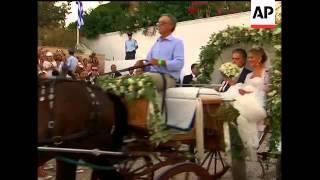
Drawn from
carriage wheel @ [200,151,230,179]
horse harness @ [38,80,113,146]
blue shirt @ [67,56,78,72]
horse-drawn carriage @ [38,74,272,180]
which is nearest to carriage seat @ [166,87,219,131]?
horse-drawn carriage @ [38,74,272,180]

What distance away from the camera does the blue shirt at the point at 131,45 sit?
3.32m

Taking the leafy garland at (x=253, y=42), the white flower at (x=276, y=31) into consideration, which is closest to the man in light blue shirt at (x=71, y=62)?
the leafy garland at (x=253, y=42)

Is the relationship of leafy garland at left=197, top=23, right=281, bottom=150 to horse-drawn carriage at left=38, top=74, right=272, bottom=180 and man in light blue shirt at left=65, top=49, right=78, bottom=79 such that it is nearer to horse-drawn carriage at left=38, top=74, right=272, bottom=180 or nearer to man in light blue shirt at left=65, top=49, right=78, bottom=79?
horse-drawn carriage at left=38, top=74, right=272, bottom=180

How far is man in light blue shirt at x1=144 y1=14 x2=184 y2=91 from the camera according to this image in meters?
3.31

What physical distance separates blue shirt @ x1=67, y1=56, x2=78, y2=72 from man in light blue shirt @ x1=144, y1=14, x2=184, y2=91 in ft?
1.27

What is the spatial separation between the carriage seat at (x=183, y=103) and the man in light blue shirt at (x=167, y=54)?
12 cm

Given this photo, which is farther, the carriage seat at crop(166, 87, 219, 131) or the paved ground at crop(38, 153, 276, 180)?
the paved ground at crop(38, 153, 276, 180)

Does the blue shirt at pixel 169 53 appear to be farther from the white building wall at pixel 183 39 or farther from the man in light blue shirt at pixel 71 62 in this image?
the man in light blue shirt at pixel 71 62

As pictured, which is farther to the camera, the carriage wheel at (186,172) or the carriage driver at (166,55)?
the carriage wheel at (186,172)

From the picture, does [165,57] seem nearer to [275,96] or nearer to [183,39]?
[183,39]

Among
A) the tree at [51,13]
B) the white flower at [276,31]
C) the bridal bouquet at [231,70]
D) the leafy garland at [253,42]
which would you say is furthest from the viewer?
the bridal bouquet at [231,70]

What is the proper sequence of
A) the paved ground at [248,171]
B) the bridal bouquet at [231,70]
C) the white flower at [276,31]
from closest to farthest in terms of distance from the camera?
the white flower at [276,31]
the bridal bouquet at [231,70]
the paved ground at [248,171]
